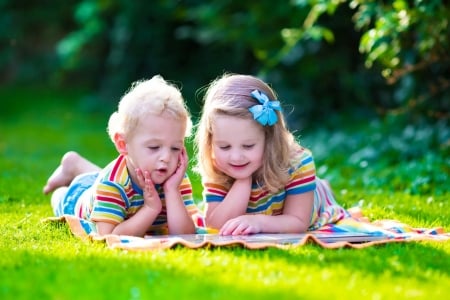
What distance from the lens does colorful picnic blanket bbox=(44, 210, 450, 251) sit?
13.3 feet

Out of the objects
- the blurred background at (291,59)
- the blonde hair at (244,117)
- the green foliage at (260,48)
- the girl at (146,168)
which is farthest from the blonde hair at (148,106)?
the green foliage at (260,48)

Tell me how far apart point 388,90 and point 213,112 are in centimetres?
657

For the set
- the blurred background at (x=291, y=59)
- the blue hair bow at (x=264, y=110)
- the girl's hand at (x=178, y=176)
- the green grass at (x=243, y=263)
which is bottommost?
the green grass at (x=243, y=263)

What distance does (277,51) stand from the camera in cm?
1031

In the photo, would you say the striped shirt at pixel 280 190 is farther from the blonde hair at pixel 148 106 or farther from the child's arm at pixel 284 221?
the blonde hair at pixel 148 106

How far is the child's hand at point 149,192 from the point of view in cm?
445

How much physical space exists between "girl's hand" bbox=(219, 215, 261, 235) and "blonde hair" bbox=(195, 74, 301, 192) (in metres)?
0.23

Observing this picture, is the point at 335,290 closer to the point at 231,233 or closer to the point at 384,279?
the point at 384,279

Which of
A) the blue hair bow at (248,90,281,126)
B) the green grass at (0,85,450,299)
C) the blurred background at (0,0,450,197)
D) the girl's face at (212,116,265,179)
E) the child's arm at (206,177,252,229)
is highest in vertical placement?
the blurred background at (0,0,450,197)

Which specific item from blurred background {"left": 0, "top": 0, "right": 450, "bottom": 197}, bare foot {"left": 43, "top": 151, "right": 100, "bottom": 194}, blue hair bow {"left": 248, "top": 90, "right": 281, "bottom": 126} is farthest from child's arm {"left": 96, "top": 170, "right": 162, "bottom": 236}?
bare foot {"left": 43, "top": 151, "right": 100, "bottom": 194}

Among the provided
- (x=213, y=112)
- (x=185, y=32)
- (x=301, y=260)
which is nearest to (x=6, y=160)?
(x=185, y=32)

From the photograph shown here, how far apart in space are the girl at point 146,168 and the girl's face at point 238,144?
0.20 meters

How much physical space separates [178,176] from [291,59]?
6.41m

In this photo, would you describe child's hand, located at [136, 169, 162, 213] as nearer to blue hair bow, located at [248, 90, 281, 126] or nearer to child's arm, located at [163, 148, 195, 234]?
child's arm, located at [163, 148, 195, 234]
